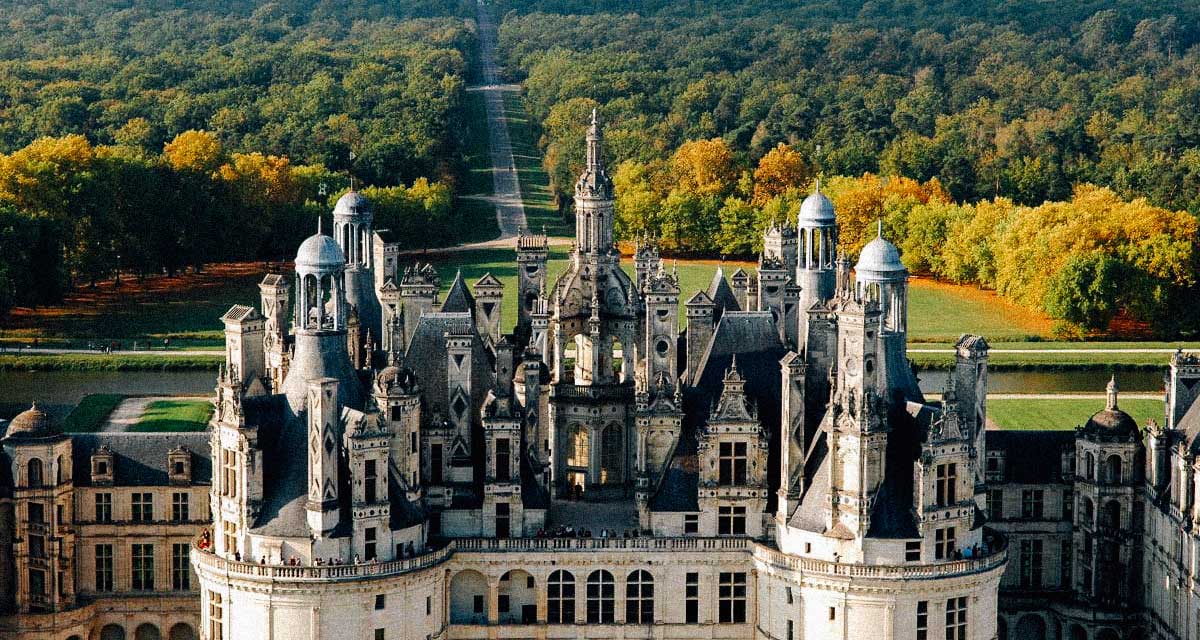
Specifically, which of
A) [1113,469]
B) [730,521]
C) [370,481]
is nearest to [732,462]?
A: [730,521]

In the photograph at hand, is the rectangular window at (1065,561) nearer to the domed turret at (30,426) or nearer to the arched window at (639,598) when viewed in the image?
the arched window at (639,598)

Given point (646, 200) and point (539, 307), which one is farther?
point (646, 200)

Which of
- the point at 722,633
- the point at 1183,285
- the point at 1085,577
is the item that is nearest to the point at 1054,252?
the point at 1183,285

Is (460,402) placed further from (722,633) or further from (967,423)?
(967,423)

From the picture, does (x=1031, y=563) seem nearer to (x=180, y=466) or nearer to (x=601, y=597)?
(x=601, y=597)

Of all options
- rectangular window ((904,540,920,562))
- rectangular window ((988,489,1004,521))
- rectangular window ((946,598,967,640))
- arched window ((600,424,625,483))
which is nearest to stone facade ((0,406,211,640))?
arched window ((600,424,625,483))

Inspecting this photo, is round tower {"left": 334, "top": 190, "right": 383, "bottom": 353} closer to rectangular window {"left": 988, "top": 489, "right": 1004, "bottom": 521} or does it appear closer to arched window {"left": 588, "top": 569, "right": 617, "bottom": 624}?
arched window {"left": 588, "top": 569, "right": 617, "bottom": 624}

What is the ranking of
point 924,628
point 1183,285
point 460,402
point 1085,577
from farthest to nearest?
point 1183,285 → point 1085,577 → point 460,402 → point 924,628
